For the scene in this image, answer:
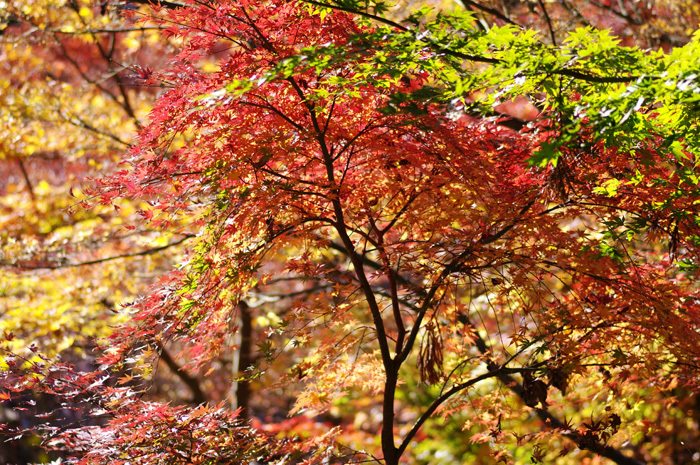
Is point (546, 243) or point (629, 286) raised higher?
point (546, 243)

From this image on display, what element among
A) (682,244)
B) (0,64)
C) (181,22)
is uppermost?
(0,64)

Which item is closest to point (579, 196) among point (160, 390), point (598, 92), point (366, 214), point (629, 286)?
point (629, 286)

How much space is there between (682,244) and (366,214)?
1777 millimetres

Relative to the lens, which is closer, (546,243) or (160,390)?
(546,243)

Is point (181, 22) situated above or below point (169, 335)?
above

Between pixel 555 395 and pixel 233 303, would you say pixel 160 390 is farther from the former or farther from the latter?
pixel 233 303

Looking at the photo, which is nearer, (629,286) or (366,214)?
(629,286)

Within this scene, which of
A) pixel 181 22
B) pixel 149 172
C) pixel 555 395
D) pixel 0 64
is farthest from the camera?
pixel 0 64

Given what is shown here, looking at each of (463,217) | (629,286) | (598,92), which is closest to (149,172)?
(463,217)

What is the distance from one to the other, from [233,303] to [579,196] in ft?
6.20

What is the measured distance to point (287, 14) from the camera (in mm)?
2656

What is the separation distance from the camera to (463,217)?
118 inches

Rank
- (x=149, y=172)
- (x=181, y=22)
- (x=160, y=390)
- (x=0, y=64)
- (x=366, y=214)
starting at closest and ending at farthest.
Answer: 1. (x=181, y=22)
2. (x=149, y=172)
3. (x=366, y=214)
4. (x=0, y=64)
5. (x=160, y=390)

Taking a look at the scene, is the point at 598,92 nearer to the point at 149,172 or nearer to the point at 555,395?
the point at 149,172
